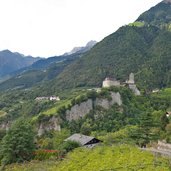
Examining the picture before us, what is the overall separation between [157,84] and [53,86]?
52873 mm

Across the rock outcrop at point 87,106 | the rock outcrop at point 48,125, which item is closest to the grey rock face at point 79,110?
the rock outcrop at point 87,106

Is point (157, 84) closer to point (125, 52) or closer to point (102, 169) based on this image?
point (125, 52)

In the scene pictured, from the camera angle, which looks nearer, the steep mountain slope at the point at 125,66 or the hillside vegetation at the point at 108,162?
the hillside vegetation at the point at 108,162

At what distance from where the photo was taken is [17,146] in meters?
55.8

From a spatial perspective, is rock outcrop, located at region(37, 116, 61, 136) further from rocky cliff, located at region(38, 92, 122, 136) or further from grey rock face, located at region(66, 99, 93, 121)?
grey rock face, located at region(66, 99, 93, 121)

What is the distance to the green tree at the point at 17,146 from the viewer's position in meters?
55.8

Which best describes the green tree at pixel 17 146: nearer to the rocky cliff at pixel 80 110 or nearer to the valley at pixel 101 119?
the valley at pixel 101 119

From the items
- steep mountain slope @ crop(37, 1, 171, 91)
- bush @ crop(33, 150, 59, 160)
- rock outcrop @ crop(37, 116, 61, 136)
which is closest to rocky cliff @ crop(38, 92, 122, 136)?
rock outcrop @ crop(37, 116, 61, 136)

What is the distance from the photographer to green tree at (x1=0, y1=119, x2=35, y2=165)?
55750 mm

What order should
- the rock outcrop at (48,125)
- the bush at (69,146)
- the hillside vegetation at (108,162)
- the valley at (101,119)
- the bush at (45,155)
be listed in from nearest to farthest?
the hillside vegetation at (108,162) < the valley at (101,119) < the bush at (45,155) < the bush at (69,146) < the rock outcrop at (48,125)

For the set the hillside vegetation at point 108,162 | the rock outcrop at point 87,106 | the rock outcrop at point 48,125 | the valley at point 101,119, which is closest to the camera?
the hillside vegetation at point 108,162

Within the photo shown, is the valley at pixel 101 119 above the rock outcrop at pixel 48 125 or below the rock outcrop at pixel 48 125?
above

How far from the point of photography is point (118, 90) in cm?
11188

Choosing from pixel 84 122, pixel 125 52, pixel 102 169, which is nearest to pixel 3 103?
pixel 125 52
